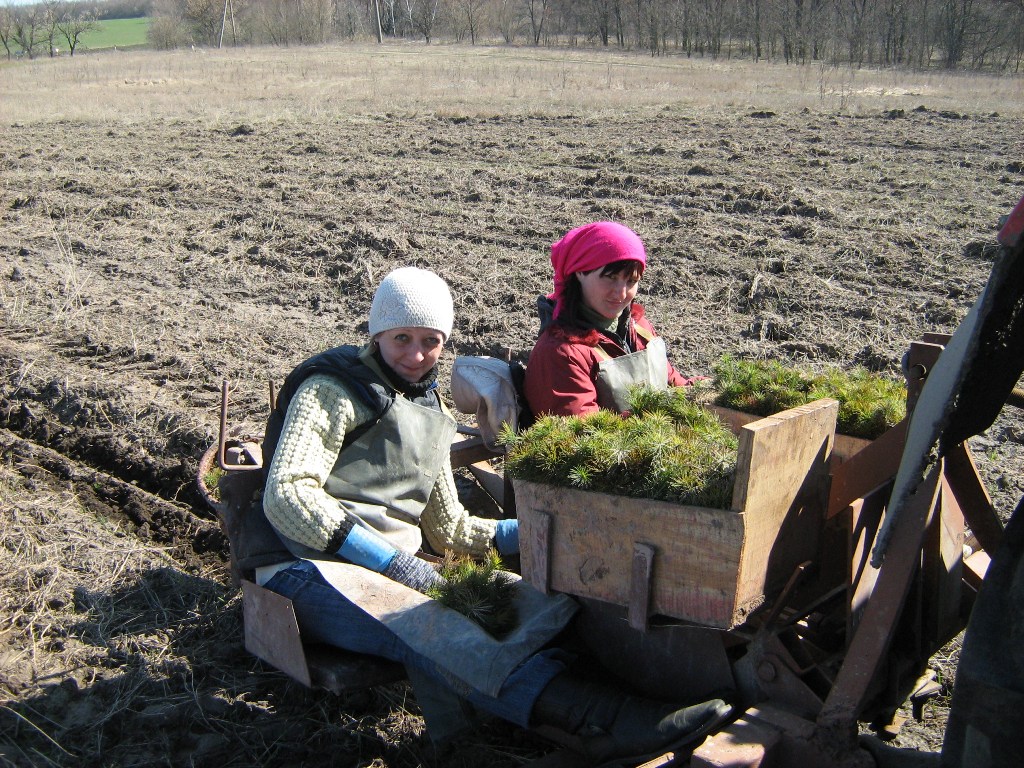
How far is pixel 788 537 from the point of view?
8.20ft

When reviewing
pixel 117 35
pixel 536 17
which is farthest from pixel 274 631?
pixel 117 35

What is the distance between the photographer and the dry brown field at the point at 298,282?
132 inches

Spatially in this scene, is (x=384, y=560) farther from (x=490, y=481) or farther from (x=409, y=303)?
(x=490, y=481)

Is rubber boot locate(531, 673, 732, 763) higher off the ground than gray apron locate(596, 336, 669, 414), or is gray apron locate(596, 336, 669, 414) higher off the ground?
gray apron locate(596, 336, 669, 414)

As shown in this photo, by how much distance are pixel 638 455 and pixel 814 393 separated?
0.86 meters

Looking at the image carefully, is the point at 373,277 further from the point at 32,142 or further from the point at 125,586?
the point at 32,142

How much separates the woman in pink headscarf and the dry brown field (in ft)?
4.00

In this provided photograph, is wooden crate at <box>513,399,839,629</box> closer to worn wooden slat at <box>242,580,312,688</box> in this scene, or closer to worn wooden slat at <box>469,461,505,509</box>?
worn wooden slat at <box>242,580,312,688</box>

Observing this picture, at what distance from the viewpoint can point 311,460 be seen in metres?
3.05

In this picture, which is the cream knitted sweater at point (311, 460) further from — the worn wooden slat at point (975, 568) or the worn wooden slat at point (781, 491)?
the worn wooden slat at point (975, 568)

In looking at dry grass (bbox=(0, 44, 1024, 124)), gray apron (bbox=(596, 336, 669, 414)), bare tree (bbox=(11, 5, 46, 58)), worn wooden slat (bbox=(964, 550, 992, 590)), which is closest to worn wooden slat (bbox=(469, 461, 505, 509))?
gray apron (bbox=(596, 336, 669, 414))

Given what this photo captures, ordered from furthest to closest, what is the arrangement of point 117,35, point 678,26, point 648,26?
point 117,35
point 648,26
point 678,26

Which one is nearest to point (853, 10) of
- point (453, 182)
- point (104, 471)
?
point (453, 182)

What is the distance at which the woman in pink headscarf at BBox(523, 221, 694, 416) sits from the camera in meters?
3.68
